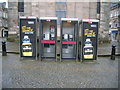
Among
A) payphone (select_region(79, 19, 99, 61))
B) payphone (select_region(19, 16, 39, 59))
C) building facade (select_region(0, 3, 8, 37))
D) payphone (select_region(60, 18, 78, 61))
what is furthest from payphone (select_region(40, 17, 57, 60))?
building facade (select_region(0, 3, 8, 37))

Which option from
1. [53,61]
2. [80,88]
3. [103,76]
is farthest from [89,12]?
[80,88]

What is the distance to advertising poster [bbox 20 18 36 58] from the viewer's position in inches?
287

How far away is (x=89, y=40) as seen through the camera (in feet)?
Result: 24.0

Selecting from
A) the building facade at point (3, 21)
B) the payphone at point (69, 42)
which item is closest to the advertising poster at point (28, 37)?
the payphone at point (69, 42)

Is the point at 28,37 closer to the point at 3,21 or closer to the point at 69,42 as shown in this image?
the point at 69,42

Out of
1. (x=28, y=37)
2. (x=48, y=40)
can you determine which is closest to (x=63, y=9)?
(x=48, y=40)

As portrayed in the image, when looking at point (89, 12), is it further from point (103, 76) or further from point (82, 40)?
point (103, 76)

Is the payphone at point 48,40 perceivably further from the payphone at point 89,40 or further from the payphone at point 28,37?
the payphone at point 89,40

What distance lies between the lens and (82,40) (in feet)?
23.9

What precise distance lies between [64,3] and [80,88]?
16.5 metres

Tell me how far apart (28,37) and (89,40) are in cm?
343

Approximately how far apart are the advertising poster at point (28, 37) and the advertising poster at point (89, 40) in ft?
9.10

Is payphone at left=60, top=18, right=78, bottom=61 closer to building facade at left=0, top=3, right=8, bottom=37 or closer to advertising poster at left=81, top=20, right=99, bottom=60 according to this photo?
advertising poster at left=81, top=20, right=99, bottom=60

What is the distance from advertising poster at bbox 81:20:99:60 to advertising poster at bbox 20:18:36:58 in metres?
2.78
